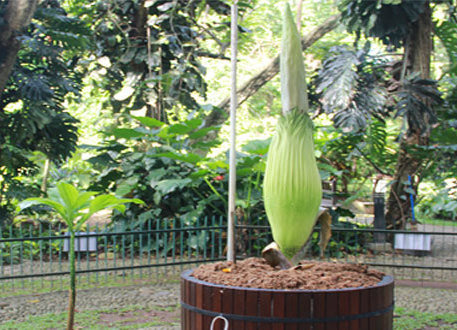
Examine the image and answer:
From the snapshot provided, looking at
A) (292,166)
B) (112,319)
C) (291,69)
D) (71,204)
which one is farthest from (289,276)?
(112,319)

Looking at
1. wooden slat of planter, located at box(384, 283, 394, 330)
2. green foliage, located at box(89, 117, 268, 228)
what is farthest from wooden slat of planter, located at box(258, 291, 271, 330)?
green foliage, located at box(89, 117, 268, 228)

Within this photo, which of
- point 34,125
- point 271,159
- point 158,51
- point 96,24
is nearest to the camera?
point 271,159

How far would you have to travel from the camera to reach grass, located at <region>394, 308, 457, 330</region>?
15.7ft

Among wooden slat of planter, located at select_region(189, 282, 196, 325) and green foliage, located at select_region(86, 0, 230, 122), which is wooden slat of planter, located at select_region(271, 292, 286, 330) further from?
green foliage, located at select_region(86, 0, 230, 122)

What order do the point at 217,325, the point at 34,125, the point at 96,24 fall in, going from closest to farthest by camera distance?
the point at 217,325 < the point at 34,125 < the point at 96,24

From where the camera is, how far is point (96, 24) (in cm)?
1053

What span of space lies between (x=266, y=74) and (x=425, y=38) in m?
3.88

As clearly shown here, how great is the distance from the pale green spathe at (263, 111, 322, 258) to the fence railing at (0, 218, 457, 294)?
3417mm

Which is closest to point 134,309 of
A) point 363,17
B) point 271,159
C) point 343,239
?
point 271,159

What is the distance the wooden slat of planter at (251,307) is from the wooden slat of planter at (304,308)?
22 centimetres

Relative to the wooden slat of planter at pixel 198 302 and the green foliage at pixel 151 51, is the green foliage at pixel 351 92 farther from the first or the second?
the wooden slat of planter at pixel 198 302

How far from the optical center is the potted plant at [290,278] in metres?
2.70

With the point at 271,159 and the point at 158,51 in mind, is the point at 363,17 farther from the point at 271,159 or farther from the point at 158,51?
the point at 271,159

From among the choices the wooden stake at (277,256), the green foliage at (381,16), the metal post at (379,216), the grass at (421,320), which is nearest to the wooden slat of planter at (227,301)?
the wooden stake at (277,256)
